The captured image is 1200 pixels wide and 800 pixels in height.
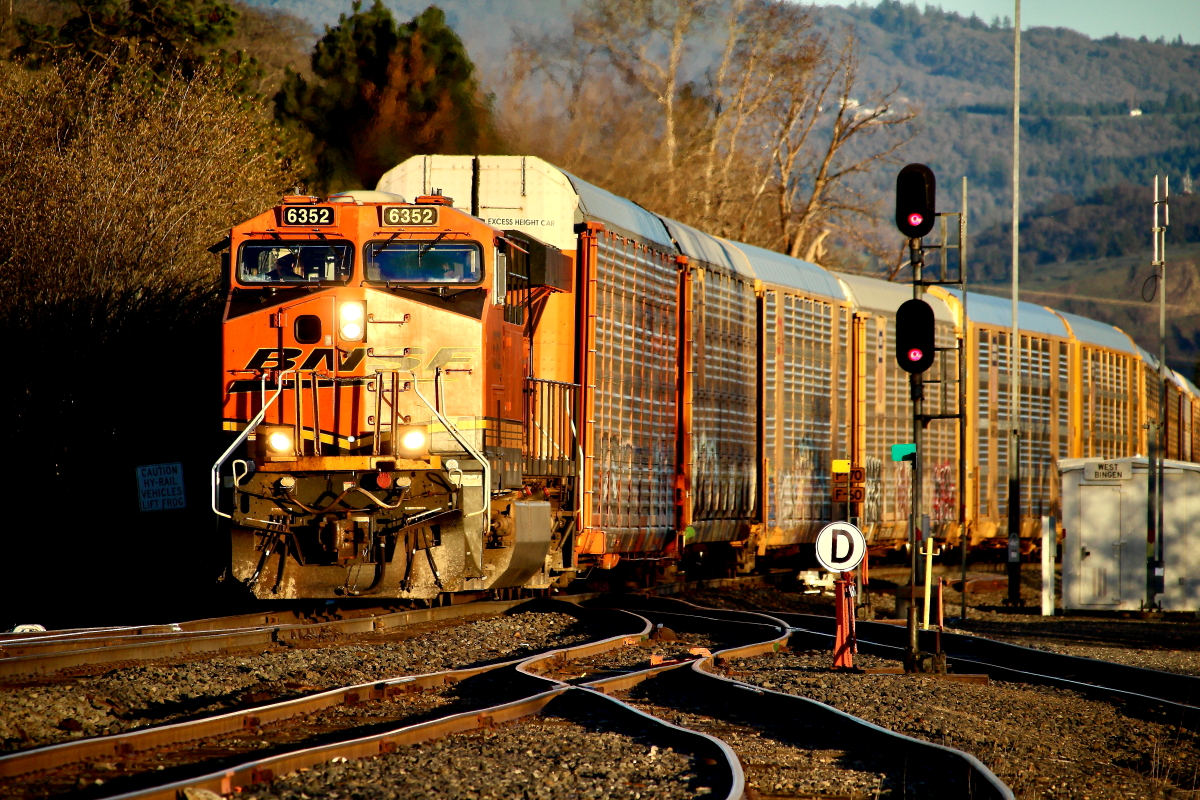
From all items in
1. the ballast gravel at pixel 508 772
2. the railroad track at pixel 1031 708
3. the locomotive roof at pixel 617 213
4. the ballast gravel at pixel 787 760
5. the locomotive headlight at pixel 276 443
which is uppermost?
the locomotive roof at pixel 617 213

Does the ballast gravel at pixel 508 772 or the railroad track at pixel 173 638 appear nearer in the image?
the ballast gravel at pixel 508 772

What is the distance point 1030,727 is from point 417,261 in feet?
21.4

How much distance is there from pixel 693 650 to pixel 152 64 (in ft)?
73.1

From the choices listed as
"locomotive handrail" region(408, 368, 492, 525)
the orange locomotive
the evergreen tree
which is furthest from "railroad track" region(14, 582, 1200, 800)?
the evergreen tree

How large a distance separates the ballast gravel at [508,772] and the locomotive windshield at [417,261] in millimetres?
5282

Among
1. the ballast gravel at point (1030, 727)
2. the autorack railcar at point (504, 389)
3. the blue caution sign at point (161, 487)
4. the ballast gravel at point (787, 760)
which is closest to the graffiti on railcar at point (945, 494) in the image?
the autorack railcar at point (504, 389)

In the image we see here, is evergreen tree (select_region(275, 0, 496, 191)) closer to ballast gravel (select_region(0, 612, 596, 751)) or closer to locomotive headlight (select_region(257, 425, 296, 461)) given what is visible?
locomotive headlight (select_region(257, 425, 296, 461))

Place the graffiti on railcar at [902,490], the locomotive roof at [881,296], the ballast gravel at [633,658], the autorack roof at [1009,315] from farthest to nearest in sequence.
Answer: the autorack roof at [1009,315], the graffiti on railcar at [902,490], the locomotive roof at [881,296], the ballast gravel at [633,658]

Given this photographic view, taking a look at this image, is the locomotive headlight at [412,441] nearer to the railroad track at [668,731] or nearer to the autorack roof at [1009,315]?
the railroad track at [668,731]

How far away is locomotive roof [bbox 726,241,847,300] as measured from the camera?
19.3 meters

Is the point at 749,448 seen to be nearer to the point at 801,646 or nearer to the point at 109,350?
the point at 801,646

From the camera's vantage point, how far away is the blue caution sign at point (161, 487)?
15266 millimetres

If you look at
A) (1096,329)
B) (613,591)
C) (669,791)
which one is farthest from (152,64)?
(669,791)

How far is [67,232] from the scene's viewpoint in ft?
65.8
